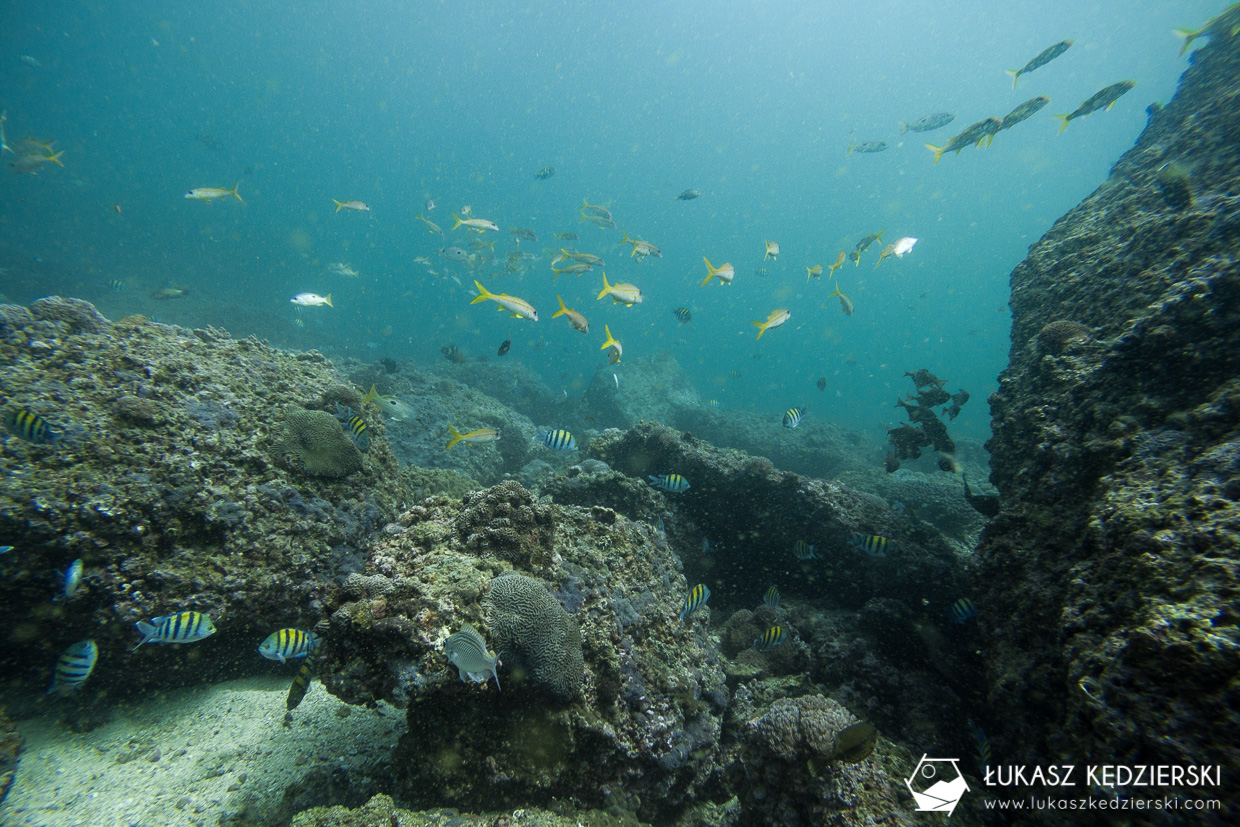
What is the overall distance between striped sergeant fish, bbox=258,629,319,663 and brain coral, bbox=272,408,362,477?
5.58ft

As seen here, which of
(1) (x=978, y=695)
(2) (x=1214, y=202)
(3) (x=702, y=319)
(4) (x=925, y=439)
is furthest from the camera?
(3) (x=702, y=319)

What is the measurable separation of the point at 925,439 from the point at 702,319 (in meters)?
142

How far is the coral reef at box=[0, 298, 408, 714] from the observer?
312 centimetres

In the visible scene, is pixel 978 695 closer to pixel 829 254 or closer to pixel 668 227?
pixel 668 227

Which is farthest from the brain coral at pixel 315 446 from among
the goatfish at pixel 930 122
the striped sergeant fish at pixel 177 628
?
the goatfish at pixel 930 122

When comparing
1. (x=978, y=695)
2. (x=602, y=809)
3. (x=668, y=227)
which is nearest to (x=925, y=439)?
(x=978, y=695)

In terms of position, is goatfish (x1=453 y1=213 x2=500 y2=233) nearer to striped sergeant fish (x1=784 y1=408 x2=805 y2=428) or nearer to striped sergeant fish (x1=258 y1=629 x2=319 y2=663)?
striped sergeant fish (x1=784 y1=408 x2=805 y2=428)

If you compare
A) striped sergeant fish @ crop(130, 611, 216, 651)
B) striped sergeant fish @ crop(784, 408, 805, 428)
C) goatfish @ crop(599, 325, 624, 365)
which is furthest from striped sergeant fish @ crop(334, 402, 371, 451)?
striped sergeant fish @ crop(784, 408, 805, 428)

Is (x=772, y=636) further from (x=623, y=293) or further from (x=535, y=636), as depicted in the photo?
(x=623, y=293)

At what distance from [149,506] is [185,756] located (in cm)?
189

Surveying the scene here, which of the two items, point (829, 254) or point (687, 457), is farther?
point (829, 254)

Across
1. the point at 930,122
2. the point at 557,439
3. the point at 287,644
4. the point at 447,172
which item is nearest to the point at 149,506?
the point at 287,644

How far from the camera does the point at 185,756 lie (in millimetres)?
3127

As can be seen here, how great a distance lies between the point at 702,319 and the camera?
14412 centimetres
